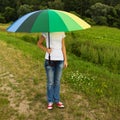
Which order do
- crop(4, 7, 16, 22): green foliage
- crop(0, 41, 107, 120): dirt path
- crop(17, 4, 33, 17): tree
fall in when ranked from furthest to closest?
crop(4, 7, 16, 22): green foliage, crop(17, 4, 33, 17): tree, crop(0, 41, 107, 120): dirt path

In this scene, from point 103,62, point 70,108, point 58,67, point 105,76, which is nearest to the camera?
point 58,67

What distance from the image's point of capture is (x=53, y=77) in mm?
5863

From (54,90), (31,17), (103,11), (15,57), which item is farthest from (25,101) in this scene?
(103,11)

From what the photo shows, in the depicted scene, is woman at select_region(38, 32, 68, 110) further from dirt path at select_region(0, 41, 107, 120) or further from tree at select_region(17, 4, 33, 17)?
tree at select_region(17, 4, 33, 17)

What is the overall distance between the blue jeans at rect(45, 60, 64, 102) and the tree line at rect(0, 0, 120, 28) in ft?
166

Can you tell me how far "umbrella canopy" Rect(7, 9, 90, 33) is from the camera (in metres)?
4.95

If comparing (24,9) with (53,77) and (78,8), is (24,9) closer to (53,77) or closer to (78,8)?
(78,8)

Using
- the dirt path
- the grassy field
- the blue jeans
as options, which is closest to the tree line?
the grassy field

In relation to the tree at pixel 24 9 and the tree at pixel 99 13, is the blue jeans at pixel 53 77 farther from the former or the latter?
the tree at pixel 24 9

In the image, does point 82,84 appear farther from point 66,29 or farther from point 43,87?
point 66,29

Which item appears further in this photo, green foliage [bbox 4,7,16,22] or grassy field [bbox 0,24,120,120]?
green foliage [bbox 4,7,16,22]

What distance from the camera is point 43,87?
7.48 metres

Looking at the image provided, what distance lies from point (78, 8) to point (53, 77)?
64.7 m

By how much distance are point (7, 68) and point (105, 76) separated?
2.97 metres
